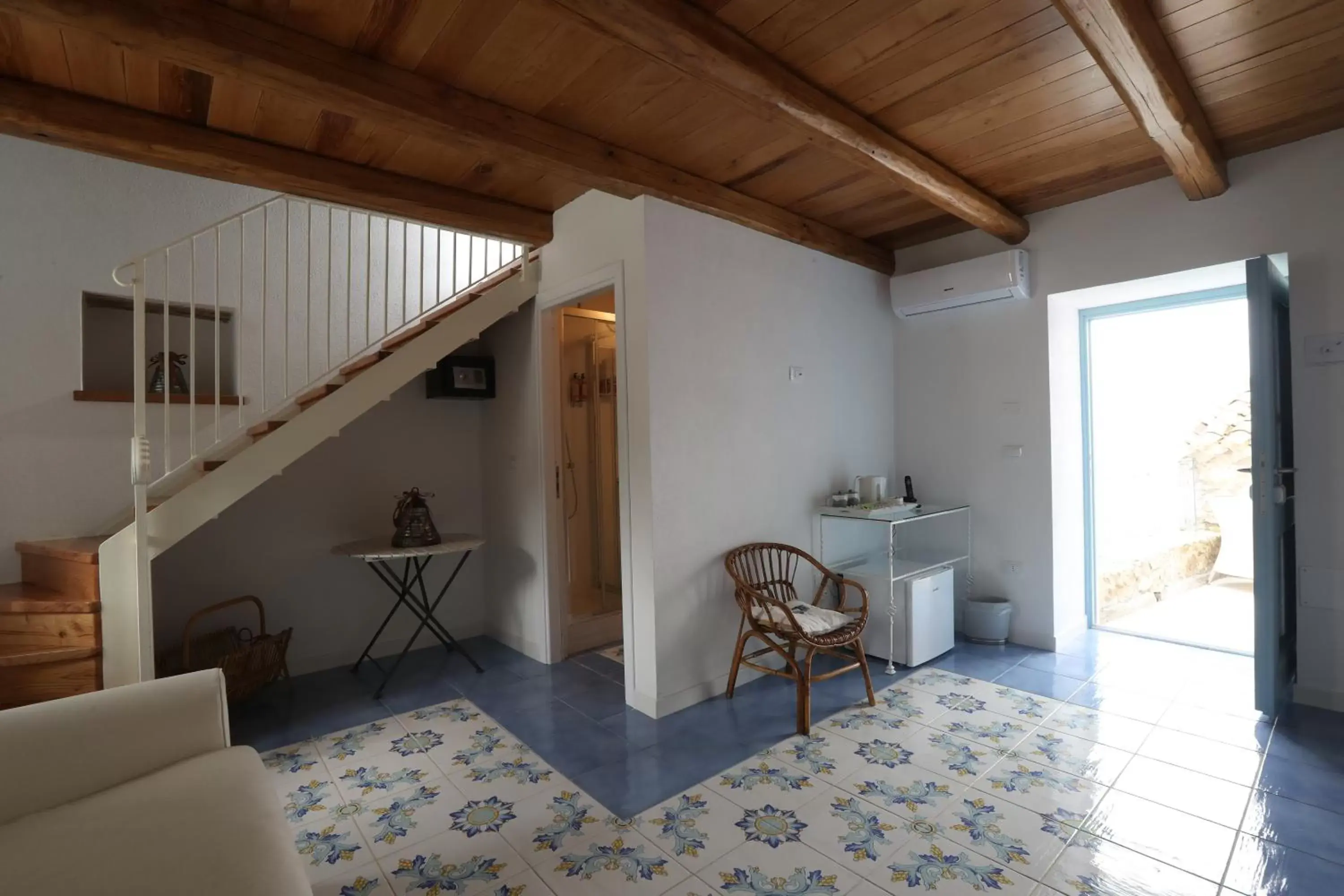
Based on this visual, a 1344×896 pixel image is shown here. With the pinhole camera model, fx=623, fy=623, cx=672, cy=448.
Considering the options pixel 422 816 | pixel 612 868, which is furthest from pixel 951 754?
pixel 422 816

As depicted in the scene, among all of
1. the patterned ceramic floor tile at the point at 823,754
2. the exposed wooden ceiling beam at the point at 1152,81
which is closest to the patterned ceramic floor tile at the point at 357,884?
the patterned ceramic floor tile at the point at 823,754

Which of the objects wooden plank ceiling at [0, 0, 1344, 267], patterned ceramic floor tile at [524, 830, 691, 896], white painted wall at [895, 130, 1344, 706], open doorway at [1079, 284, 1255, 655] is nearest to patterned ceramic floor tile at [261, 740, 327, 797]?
patterned ceramic floor tile at [524, 830, 691, 896]

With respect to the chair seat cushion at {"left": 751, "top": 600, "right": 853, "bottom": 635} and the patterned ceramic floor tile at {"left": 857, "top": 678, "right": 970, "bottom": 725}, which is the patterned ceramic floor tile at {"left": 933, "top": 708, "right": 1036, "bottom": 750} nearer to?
the patterned ceramic floor tile at {"left": 857, "top": 678, "right": 970, "bottom": 725}

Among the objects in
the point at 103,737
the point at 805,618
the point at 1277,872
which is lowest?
the point at 1277,872

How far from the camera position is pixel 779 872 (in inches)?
74.1

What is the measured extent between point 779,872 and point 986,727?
4.65 ft

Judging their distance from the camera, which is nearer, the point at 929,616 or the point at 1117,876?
the point at 1117,876

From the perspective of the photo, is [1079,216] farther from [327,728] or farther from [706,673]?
[327,728]

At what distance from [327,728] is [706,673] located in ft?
6.01

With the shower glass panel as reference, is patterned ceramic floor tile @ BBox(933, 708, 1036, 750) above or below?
below

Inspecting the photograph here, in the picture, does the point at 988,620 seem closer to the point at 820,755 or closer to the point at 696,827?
the point at 820,755

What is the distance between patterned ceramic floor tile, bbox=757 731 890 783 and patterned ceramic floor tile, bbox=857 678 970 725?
0.25 meters

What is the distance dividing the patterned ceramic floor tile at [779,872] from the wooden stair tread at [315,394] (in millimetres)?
2690

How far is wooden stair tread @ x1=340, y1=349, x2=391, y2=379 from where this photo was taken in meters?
3.23
